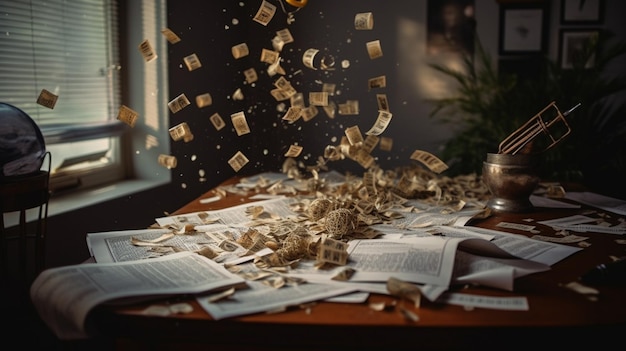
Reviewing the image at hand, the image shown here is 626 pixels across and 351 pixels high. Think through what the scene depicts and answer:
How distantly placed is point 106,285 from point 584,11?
11.8ft

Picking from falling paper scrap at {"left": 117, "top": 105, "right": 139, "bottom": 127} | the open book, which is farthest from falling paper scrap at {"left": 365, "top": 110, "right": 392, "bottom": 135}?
the open book

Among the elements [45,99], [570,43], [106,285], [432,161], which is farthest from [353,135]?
[570,43]

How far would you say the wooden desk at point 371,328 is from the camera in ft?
3.01

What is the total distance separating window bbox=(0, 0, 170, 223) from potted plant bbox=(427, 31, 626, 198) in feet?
5.58

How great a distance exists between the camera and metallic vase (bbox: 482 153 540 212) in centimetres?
175

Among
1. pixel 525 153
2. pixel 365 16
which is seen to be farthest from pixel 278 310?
pixel 365 16

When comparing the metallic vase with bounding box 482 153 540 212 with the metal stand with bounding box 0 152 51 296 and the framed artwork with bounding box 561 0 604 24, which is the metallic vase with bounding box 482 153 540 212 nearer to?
the metal stand with bounding box 0 152 51 296

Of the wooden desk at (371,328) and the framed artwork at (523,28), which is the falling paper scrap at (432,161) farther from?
the framed artwork at (523,28)

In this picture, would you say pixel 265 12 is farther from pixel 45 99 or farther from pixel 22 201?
pixel 22 201

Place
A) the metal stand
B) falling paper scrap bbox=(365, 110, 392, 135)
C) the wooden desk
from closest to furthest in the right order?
the wooden desk
the metal stand
falling paper scrap bbox=(365, 110, 392, 135)

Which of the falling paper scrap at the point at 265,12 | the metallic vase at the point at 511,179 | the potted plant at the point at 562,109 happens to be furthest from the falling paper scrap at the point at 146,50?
the potted plant at the point at 562,109

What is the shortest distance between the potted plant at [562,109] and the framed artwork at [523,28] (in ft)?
0.64

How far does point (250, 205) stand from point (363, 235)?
22.2 inches

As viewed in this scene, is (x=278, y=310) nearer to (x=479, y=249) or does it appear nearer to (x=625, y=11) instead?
(x=479, y=249)
